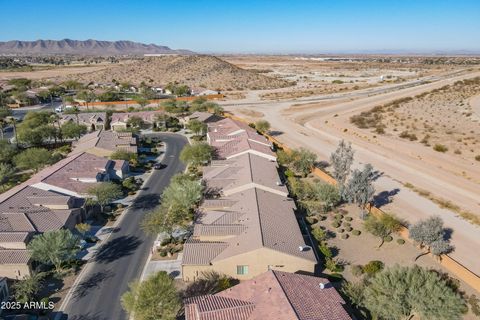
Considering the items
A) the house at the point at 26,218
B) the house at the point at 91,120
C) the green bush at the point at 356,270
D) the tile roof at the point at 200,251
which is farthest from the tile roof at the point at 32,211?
the house at the point at 91,120

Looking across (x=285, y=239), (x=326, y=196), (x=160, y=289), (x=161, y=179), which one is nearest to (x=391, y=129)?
(x=326, y=196)

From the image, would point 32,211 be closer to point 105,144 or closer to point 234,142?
point 105,144

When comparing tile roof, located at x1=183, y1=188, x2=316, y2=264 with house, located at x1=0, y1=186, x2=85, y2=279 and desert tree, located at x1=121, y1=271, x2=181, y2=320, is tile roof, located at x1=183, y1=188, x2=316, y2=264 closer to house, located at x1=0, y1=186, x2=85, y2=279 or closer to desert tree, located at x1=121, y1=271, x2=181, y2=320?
desert tree, located at x1=121, y1=271, x2=181, y2=320

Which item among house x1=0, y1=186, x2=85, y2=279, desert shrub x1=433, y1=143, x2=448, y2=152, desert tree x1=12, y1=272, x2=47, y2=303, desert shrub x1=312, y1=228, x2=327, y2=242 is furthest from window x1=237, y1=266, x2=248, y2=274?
desert shrub x1=433, y1=143, x2=448, y2=152

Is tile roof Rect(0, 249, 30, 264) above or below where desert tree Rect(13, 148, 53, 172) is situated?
below

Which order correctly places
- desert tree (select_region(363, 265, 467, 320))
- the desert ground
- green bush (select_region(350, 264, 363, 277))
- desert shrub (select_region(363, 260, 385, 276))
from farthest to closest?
the desert ground, green bush (select_region(350, 264, 363, 277)), desert shrub (select_region(363, 260, 385, 276)), desert tree (select_region(363, 265, 467, 320))

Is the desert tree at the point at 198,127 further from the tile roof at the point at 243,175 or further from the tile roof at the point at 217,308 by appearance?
the tile roof at the point at 217,308

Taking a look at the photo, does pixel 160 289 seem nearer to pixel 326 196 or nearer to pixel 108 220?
pixel 108 220
